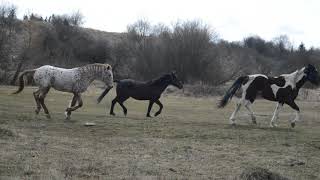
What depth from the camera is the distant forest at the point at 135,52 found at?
216 ft

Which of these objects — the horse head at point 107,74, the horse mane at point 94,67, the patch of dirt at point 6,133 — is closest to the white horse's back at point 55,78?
the horse mane at point 94,67

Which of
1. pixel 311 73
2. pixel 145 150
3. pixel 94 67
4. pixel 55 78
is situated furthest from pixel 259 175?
pixel 311 73

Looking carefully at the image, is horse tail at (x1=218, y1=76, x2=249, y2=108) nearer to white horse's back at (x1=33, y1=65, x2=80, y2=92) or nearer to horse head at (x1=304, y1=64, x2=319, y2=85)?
horse head at (x1=304, y1=64, x2=319, y2=85)

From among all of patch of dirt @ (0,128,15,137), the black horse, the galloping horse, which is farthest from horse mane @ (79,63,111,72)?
patch of dirt @ (0,128,15,137)

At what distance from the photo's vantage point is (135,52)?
236ft

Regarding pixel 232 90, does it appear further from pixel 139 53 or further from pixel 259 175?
pixel 139 53

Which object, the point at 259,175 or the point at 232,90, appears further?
the point at 232,90

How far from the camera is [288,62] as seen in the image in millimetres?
89938

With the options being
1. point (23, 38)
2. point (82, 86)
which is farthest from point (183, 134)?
point (23, 38)

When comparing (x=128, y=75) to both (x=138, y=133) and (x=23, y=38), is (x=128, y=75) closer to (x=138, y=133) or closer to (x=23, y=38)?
(x=23, y=38)

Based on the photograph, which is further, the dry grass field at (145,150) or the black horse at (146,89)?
the black horse at (146,89)

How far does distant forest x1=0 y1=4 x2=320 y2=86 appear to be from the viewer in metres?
65.8

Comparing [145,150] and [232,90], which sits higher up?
[232,90]

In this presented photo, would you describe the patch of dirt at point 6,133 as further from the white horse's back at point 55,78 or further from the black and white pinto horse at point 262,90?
the black and white pinto horse at point 262,90
